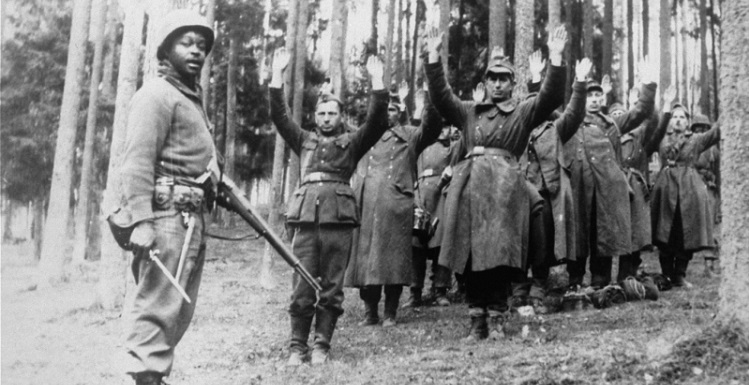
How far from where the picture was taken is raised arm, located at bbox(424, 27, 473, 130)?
6367 mm

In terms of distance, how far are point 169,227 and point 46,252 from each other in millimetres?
13902

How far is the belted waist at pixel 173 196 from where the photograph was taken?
435cm

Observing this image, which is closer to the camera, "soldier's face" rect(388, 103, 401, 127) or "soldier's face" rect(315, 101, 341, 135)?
"soldier's face" rect(315, 101, 341, 135)

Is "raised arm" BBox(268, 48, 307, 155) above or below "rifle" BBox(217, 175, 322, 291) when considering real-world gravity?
above

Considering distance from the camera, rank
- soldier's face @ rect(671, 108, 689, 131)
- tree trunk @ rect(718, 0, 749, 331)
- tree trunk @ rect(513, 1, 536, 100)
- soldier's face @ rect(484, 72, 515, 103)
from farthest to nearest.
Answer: tree trunk @ rect(513, 1, 536, 100) < soldier's face @ rect(671, 108, 689, 131) < soldier's face @ rect(484, 72, 515, 103) < tree trunk @ rect(718, 0, 749, 331)

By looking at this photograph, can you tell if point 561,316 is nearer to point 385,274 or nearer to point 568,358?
point 385,274

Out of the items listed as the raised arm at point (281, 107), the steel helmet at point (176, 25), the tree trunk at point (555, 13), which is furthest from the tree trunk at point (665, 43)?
the steel helmet at point (176, 25)

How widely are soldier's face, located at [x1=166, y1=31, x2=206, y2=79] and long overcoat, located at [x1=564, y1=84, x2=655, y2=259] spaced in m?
5.22

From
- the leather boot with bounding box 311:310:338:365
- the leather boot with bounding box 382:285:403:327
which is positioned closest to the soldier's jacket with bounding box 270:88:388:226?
the leather boot with bounding box 311:310:338:365

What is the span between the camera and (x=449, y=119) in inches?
273

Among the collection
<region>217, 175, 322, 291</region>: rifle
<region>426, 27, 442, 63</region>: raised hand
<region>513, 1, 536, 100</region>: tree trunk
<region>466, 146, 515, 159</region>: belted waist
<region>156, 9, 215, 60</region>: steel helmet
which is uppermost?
<region>513, 1, 536, 100</region>: tree trunk

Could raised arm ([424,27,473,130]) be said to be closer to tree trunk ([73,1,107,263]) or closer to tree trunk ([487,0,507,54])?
tree trunk ([487,0,507,54])

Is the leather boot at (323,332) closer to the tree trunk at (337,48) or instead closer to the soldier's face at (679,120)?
the soldier's face at (679,120)

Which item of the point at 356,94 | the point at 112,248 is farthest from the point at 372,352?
the point at 356,94
